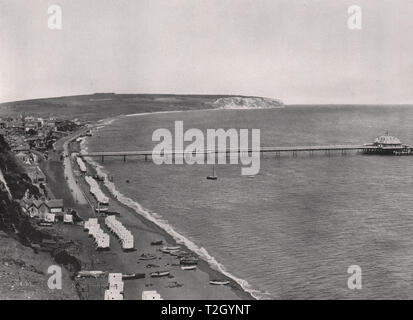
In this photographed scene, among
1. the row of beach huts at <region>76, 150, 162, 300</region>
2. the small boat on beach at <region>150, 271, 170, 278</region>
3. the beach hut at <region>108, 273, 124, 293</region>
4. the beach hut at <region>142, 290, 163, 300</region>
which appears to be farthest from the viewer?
the small boat on beach at <region>150, 271, 170, 278</region>

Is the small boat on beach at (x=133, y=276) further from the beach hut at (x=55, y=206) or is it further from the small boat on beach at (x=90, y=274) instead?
the beach hut at (x=55, y=206)

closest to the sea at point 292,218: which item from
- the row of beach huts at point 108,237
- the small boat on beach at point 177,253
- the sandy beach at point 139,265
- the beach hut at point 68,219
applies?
the sandy beach at point 139,265

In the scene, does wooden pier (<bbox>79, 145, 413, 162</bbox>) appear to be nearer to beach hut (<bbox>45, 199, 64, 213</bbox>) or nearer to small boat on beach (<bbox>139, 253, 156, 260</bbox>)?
beach hut (<bbox>45, 199, 64, 213</bbox>)

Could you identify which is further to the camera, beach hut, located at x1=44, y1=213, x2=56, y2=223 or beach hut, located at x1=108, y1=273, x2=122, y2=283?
beach hut, located at x1=44, y1=213, x2=56, y2=223

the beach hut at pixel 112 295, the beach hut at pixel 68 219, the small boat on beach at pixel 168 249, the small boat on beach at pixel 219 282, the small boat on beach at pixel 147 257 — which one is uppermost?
the beach hut at pixel 68 219

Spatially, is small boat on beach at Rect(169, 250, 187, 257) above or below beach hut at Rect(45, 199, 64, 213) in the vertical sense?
below

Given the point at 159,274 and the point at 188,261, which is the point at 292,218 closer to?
the point at 188,261

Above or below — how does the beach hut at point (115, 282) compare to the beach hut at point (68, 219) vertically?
below

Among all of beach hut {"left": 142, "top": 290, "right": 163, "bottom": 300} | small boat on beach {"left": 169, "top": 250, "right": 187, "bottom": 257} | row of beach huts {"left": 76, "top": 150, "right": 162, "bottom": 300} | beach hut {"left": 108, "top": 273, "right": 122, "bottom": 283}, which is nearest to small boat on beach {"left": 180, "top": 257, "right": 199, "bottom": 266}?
small boat on beach {"left": 169, "top": 250, "right": 187, "bottom": 257}

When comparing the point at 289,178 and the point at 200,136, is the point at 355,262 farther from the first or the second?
the point at 200,136
